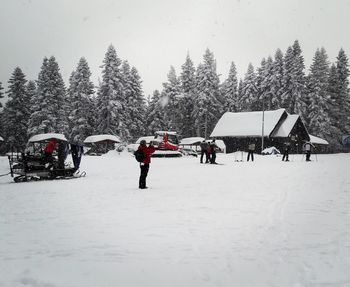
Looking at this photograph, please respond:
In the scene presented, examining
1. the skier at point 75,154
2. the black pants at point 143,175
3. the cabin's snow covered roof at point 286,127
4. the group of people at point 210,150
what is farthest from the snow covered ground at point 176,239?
the cabin's snow covered roof at point 286,127

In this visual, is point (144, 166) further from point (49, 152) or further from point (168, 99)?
point (168, 99)

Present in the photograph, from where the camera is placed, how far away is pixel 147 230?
6.40 metres

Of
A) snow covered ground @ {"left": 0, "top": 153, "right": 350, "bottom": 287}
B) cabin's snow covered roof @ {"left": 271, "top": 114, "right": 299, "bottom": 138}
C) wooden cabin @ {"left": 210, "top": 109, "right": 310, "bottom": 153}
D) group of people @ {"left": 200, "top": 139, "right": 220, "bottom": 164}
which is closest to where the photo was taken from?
snow covered ground @ {"left": 0, "top": 153, "right": 350, "bottom": 287}

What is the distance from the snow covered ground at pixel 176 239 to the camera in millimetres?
4289

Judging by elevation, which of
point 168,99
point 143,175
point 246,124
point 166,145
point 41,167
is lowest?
point 143,175

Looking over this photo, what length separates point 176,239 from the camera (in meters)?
5.82

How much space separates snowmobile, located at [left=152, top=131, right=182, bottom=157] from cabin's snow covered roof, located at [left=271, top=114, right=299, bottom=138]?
18206 millimetres

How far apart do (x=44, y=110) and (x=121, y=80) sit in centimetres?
1227

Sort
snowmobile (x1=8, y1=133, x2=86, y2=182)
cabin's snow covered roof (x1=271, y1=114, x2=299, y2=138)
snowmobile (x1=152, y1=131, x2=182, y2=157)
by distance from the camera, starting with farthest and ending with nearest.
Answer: cabin's snow covered roof (x1=271, y1=114, x2=299, y2=138), snowmobile (x1=152, y1=131, x2=182, y2=157), snowmobile (x1=8, y1=133, x2=86, y2=182)

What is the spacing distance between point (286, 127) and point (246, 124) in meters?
5.59

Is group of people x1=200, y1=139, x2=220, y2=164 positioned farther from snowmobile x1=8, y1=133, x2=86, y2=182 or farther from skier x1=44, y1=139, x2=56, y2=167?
skier x1=44, y1=139, x2=56, y2=167

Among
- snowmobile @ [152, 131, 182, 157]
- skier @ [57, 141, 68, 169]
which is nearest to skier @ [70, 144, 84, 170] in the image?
skier @ [57, 141, 68, 169]

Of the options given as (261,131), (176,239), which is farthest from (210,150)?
(261,131)

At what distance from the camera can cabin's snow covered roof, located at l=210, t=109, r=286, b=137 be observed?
47.9 m
